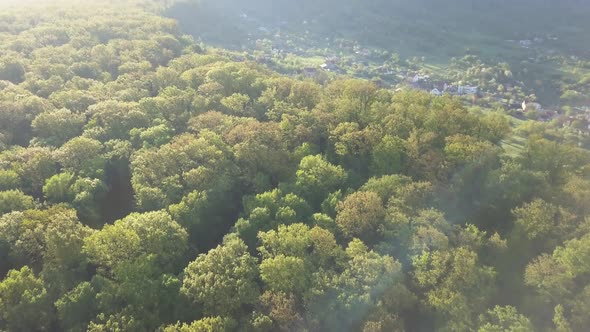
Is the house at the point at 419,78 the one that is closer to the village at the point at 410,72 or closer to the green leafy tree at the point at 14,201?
the village at the point at 410,72

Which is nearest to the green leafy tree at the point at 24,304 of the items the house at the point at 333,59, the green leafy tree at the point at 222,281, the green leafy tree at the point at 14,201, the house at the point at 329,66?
the green leafy tree at the point at 14,201

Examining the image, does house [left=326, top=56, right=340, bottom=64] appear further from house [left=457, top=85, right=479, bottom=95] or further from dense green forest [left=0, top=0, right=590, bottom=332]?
dense green forest [left=0, top=0, right=590, bottom=332]

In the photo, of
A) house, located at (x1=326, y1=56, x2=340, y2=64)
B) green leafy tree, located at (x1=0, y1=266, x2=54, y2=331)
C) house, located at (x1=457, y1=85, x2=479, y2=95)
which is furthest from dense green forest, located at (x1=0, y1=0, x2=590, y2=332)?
house, located at (x1=326, y1=56, x2=340, y2=64)

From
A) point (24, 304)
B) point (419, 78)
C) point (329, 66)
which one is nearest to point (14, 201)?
point (24, 304)

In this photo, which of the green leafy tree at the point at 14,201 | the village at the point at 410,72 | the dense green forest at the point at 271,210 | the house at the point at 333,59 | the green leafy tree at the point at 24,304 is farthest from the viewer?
the house at the point at 333,59

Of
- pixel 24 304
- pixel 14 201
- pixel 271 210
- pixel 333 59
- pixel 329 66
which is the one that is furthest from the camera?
pixel 333 59

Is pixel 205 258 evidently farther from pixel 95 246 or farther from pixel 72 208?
pixel 72 208

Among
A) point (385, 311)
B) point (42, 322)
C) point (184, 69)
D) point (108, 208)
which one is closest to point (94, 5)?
point (184, 69)

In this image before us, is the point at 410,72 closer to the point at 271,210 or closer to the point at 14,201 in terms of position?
the point at 271,210
